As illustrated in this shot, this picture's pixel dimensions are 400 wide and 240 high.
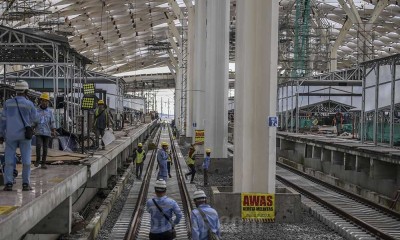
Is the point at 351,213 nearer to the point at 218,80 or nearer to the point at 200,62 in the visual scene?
the point at 218,80

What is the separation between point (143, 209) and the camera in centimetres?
1567

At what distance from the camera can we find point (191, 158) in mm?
21250

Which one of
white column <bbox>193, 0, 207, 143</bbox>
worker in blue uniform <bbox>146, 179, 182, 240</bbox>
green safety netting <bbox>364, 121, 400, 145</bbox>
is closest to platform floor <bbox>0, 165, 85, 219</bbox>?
worker in blue uniform <bbox>146, 179, 182, 240</bbox>

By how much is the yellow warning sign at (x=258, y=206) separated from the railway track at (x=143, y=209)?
54.4 inches

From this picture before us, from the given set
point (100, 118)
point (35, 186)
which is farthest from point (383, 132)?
point (35, 186)

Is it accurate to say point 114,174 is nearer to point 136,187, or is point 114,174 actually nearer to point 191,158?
point 136,187

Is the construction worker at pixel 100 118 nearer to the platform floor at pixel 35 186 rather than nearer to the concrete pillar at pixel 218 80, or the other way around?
the platform floor at pixel 35 186

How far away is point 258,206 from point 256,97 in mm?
2530

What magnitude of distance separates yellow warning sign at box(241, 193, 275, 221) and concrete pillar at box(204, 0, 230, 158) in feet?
35.7

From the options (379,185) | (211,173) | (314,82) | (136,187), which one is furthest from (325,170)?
(314,82)

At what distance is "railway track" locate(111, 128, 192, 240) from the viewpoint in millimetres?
12508

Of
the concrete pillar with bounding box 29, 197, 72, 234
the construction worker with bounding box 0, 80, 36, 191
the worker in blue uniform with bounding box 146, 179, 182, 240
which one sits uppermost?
the construction worker with bounding box 0, 80, 36, 191

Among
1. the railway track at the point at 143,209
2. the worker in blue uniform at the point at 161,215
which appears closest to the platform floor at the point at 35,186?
the worker in blue uniform at the point at 161,215

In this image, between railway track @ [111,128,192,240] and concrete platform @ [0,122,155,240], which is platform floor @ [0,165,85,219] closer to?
concrete platform @ [0,122,155,240]
